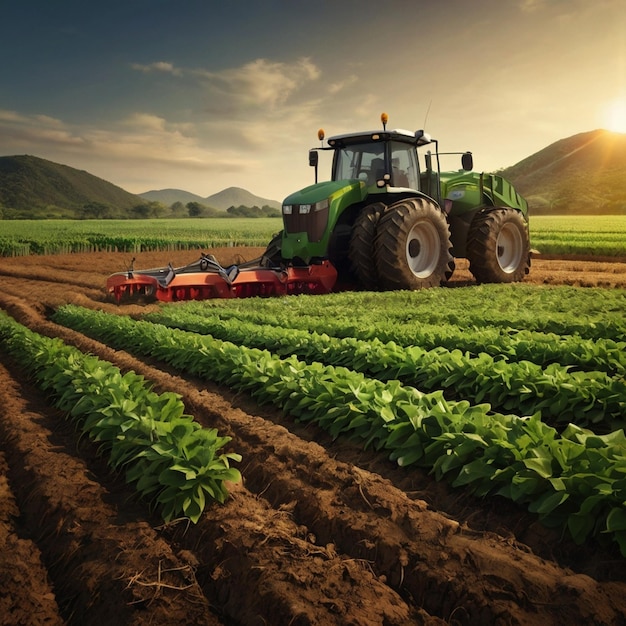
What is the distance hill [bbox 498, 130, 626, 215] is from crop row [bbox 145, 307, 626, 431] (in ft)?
225

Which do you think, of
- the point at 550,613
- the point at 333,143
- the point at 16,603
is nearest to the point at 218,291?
the point at 333,143

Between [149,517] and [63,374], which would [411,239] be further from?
[149,517]

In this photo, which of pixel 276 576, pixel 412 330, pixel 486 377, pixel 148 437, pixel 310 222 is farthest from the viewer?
pixel 310 222

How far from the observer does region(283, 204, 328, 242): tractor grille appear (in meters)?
10.5

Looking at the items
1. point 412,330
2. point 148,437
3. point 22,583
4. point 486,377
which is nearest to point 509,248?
point 412,330

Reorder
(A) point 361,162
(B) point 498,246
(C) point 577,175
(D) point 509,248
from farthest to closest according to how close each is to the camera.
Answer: (C) point 577,175 → (D) point 509,248 → (B) point 498,246 → (A) point 361,162

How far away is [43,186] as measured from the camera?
139 m

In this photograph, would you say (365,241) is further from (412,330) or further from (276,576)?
(276,576)

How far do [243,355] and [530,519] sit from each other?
332cm

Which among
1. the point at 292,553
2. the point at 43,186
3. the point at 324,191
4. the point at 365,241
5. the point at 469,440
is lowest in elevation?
the point at 292,553

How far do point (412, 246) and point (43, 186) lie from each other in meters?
146

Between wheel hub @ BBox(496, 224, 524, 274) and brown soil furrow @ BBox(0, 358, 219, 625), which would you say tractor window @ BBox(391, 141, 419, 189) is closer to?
wheel hub @ BBox(496, 224, 524, 274)

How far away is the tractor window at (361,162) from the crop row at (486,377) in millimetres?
5094

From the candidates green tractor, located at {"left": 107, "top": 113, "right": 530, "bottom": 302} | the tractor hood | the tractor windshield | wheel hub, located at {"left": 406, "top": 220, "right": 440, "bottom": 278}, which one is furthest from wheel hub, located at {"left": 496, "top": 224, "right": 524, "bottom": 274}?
the tractor hood
